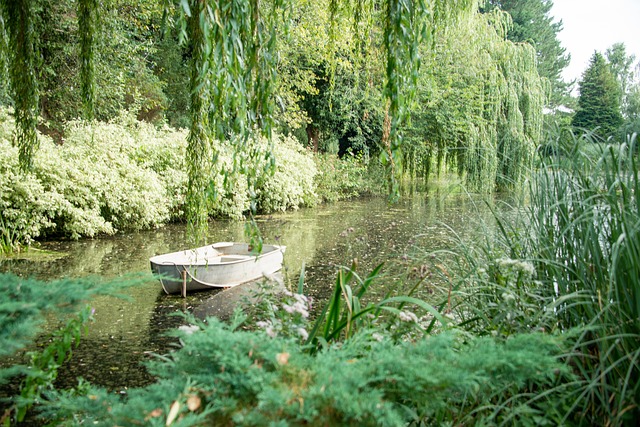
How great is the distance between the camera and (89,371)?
3764 millimetres

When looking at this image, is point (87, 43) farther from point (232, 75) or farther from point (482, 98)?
point (482, 98)

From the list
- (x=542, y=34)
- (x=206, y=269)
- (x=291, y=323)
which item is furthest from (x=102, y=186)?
(x=542, y=34)

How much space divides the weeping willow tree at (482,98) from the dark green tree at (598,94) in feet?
29.8

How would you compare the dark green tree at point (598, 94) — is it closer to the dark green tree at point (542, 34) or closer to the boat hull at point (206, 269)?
the dark green tree at point (542, 34)

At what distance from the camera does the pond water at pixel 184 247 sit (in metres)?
3.88

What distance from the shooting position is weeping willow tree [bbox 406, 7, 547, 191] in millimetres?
13641

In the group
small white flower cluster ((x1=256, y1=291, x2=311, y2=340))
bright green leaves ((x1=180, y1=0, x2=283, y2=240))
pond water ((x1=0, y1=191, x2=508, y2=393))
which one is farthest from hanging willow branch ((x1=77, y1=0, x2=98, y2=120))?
small white flower cluster ((x1=256, y1=291, x2=311, y2=340))

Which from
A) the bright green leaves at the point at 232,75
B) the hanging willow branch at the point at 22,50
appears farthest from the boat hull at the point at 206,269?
the bright green leaves at the point at 232,75

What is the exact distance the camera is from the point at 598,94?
26047mm

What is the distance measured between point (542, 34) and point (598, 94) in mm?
10847

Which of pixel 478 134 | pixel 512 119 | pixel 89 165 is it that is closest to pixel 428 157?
pixel 478 134

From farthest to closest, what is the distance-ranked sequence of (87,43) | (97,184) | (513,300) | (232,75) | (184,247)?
(97,184) < (184,247) < (87,43) < (232,75) < (513,300)

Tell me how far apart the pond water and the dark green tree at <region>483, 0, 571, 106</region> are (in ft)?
81.8

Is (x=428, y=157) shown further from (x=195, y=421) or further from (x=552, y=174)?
(x=195, y=421)
